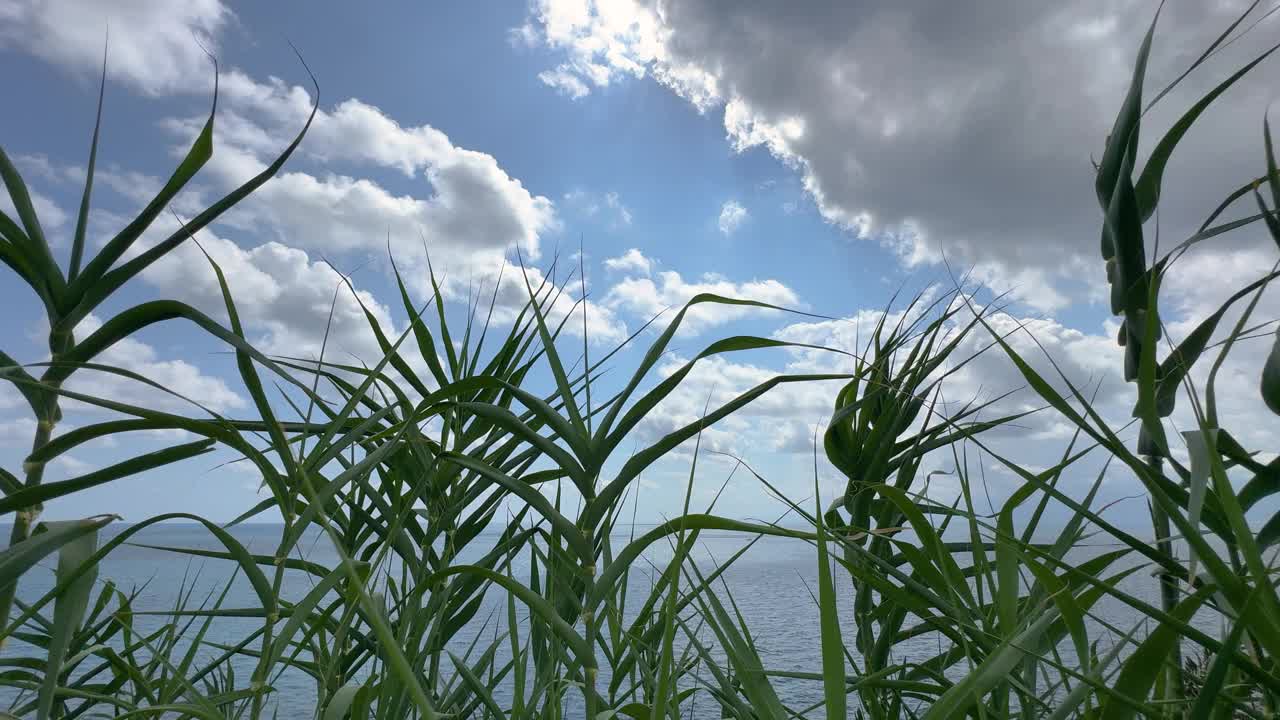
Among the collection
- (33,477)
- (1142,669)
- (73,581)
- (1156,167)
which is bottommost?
(1142,669)

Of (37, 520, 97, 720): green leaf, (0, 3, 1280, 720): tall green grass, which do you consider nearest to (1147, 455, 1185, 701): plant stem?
(0, 3, 1280, 720): tall green grass

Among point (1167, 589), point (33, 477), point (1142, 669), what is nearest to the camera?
point (1142, 669)

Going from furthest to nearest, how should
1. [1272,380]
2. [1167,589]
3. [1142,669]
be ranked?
[1167,589] → [1272,380] → [1142,669]

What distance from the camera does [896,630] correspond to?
1.21 metres

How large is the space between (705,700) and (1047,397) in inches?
356

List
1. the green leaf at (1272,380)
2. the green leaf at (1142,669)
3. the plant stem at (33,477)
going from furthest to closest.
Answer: the plant stem at (33,477)
the green leaf at (1272,380)
the green leaf at (1142,669)

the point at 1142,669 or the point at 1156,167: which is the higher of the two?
the point at 1156,167

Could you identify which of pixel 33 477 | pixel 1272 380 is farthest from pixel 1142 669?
pixel 33 477

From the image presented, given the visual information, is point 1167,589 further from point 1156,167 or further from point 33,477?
point 33,477

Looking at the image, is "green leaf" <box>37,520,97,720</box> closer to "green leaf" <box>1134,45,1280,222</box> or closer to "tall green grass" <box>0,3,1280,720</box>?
"tall green grass" <box>0,3,1280,720</box>

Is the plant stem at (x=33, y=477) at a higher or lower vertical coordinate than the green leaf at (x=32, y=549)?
higher

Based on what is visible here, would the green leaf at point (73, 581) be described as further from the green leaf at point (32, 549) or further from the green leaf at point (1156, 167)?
the green leaf at point (1156, 167)

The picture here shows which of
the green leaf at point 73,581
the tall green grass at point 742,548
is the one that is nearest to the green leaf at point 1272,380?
the tall green grass at point 742,548

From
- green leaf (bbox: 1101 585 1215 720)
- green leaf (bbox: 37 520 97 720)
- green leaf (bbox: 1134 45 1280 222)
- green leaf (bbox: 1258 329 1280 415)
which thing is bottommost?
green leaf (bbox: 1101 585 1215 720)
